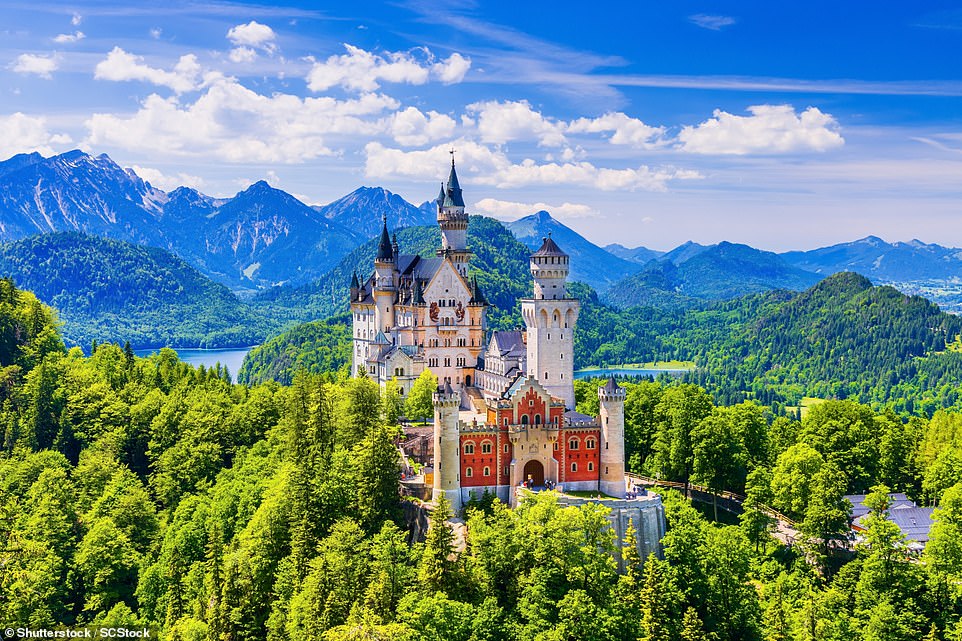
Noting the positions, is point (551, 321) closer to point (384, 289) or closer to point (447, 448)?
point (447, 448)

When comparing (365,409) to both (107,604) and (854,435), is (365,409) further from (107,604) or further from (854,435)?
(854,435)

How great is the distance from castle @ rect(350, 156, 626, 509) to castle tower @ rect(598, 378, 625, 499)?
7cm

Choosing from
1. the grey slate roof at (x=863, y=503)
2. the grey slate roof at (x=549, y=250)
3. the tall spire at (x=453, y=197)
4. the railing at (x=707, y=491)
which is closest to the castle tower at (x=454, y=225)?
the tall spire at (x=453, y=197)

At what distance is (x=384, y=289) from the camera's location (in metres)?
98.4

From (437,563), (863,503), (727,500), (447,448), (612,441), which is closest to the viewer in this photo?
(437,563)

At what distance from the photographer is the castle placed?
2435 inches

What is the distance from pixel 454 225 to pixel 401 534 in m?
51.3

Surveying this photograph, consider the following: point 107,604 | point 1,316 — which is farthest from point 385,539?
point 1,316

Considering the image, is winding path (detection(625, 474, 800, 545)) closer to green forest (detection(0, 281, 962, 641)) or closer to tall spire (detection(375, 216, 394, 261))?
green forest (detection(0, 281, 962, 641))

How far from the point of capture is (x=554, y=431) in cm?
6259

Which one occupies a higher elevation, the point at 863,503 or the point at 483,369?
the point at 483,369

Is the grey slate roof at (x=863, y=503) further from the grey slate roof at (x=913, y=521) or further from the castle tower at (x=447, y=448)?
the castle tower at (x=447, y=448)

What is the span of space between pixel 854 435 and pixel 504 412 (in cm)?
3305

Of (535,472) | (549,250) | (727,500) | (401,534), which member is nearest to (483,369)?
(549,250)
